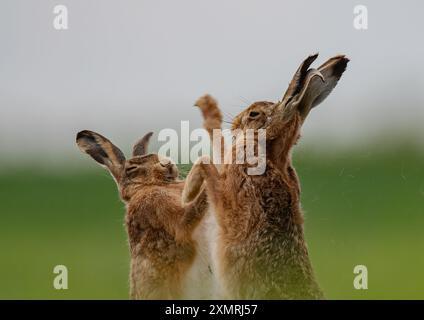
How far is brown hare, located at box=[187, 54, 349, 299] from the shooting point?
22.4 feet

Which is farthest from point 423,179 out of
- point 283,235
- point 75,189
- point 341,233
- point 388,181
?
point 75,189

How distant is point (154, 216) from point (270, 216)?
70cm

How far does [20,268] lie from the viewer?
24.6 ft

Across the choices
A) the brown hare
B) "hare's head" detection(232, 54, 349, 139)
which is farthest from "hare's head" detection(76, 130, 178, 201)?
"hare's head" detection(232, 54, 349, 139)

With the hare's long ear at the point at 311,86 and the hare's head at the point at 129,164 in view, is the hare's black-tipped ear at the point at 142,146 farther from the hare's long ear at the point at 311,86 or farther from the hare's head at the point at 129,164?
the hare's long ear at the point at 311,86

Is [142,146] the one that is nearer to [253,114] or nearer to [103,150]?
[103,150]

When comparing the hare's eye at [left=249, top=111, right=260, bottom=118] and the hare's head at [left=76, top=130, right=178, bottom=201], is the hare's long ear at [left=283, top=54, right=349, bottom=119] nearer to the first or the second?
the hare's eye at [left=249, top=111, right=260, bottom=118]

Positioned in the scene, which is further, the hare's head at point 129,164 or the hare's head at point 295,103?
the hare's head at point 129,164

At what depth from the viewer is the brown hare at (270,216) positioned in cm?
682

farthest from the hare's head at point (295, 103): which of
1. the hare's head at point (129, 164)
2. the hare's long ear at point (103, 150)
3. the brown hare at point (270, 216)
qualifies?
the hare's long ear at point (103, 150)

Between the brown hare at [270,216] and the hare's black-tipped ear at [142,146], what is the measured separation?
0.54 metres
